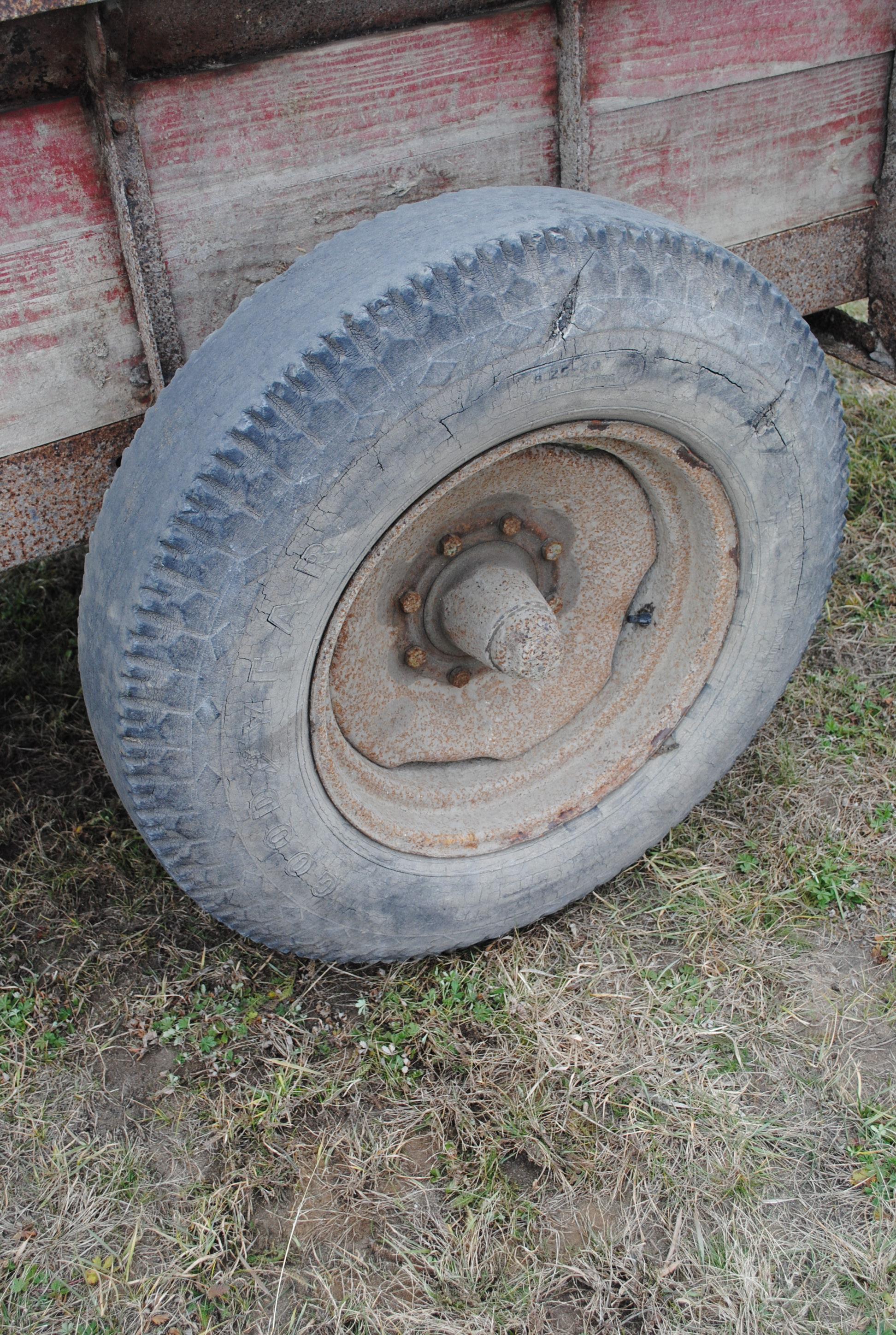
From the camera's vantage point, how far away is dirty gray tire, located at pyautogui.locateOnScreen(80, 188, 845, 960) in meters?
1.52

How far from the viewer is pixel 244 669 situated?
1627 mm

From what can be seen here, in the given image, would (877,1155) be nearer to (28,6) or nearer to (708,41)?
(708,41)

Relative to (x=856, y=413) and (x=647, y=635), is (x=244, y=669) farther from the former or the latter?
(x=856, y=413)

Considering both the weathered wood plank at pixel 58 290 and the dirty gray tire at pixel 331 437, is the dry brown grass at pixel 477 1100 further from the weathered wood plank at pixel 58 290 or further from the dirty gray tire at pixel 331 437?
the weathered wood plank at pixel 58 290

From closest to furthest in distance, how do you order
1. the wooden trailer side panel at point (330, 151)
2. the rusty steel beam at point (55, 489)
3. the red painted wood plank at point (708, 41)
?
1. the wooden trailer side panel at point (330, 151)
2. the rusty steel beam at point (55, 489)
3. the red painted wood plank at point (708, 41)

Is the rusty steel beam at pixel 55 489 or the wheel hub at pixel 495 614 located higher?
the rusty steel beam at pixel 55 489

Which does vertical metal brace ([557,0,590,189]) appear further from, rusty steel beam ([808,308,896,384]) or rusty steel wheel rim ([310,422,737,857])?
rusty steel beam ([808,308,896,384])

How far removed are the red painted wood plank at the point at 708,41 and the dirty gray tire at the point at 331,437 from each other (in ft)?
1.33

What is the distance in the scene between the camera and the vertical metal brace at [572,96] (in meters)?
1.87

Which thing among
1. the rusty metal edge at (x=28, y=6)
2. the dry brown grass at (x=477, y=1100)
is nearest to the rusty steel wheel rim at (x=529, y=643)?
the dry brown grass at (x=477, y=1100)

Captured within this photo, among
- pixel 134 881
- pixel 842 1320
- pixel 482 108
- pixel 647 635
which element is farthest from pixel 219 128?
pixel 842 1320

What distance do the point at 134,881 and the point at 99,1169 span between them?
61cm

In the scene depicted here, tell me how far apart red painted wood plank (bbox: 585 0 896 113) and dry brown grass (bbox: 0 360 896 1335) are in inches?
56.8

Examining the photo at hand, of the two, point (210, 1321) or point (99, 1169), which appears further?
point (99, 1169)
